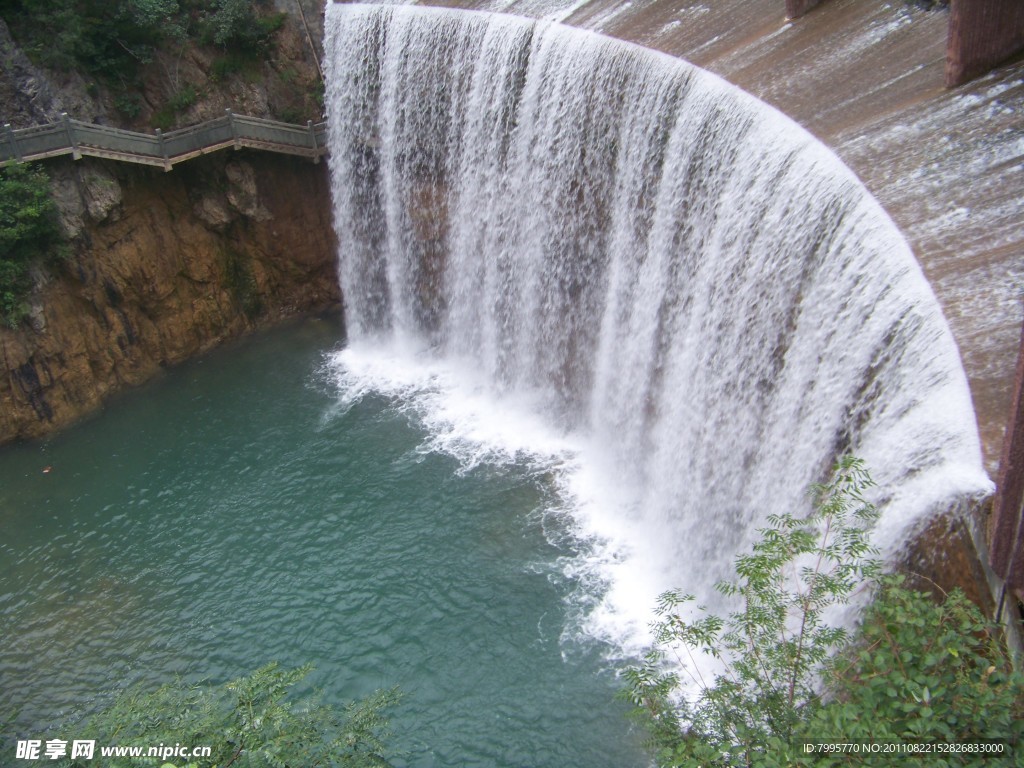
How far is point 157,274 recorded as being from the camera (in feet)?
79.2

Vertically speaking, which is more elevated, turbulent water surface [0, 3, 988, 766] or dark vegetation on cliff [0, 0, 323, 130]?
dark vegetation on cliff [0, 0, 323, 130]

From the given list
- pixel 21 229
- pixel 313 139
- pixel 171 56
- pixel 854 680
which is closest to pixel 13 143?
pixel 21 229

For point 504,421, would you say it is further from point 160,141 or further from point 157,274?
point 160,141

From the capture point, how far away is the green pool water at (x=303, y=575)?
14.0 metres

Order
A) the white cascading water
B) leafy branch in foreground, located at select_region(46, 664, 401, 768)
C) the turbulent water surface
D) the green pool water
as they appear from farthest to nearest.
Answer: the green pool water
the turbulent water surface
the white cascading water
leafy branch in foreground, located at select_region(46, 664, 401, 768)

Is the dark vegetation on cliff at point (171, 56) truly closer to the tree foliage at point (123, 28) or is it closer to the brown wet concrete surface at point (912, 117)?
the tree foliage at point (123, 28)

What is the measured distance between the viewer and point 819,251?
481 inches

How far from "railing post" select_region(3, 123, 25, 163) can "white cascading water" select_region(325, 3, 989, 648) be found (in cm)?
784

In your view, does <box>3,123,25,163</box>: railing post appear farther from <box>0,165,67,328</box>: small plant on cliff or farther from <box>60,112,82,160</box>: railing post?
<box>60,112,82,160</box>: railing post

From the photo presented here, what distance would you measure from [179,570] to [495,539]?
6305mm

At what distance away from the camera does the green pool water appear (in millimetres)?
14023

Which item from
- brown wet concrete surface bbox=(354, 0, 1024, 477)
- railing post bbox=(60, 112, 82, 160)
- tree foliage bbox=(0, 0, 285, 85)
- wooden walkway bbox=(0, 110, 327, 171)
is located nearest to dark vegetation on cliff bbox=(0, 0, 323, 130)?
tree foliage bbox=(0, 0, 285, 85)

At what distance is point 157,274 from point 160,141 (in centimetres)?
351

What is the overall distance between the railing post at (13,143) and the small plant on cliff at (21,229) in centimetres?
22
